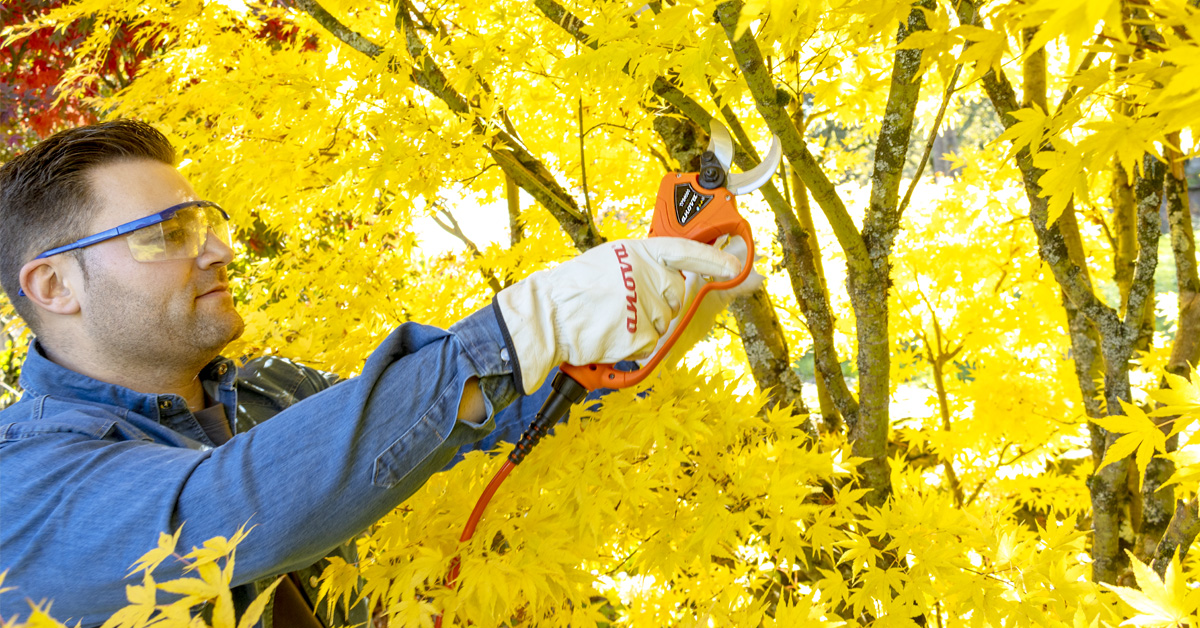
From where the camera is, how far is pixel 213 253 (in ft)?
4.49

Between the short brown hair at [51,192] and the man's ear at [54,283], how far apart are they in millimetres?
29

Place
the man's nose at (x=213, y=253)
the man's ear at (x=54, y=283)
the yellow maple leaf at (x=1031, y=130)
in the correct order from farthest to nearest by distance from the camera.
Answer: the man's nose at (x=213, y=253)
the man's ear at (x=54, y=283)
the yellow maple leaf at (x=1031, y=130)

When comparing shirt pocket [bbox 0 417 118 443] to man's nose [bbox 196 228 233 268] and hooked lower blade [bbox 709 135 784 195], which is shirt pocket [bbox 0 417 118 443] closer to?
man's nose [bbox 196 228 233 268]

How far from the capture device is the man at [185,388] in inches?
34.7

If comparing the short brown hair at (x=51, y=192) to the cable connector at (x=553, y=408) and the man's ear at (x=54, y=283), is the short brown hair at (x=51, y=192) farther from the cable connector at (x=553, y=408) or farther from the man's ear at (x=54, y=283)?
the cable connector at (x=553, y=408)

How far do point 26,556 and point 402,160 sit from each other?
4.10 ft

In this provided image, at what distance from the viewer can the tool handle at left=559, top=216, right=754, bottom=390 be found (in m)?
1.16

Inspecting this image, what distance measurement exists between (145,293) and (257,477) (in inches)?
23.2

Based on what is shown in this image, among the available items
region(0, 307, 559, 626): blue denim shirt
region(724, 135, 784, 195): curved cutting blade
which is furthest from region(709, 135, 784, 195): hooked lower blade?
region(0, 307, 559, 626): blue denim shirt

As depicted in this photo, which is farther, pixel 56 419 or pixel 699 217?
pixel 699 217

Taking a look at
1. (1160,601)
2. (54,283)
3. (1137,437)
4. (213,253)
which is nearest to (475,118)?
(213,253)

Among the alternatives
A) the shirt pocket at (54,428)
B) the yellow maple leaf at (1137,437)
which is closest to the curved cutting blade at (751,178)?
the yellow maple leaf at (1137,437)

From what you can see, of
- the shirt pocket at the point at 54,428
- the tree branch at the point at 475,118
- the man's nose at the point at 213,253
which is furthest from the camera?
the tree branch at the point at 475,118

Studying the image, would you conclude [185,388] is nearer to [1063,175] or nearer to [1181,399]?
[1063,175]
